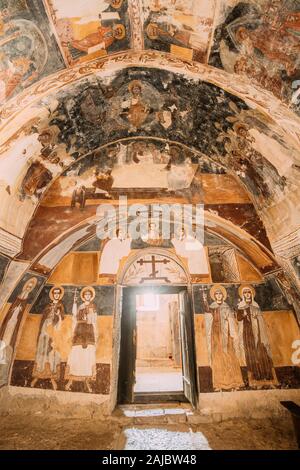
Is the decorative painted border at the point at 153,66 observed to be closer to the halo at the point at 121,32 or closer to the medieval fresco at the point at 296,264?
the halo at the point at 121,32

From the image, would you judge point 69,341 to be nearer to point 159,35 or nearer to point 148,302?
point 159,35

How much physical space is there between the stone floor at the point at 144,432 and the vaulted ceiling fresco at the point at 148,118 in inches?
113

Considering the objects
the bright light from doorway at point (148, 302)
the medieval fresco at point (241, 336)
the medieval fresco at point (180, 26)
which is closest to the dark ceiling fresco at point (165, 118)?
the medieval fresco at point (180, 26)

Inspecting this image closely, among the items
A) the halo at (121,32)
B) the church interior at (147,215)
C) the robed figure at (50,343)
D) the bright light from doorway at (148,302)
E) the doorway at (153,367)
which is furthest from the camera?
the bright light from doorway at (148,302)

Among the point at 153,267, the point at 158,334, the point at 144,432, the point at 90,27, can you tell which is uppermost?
the point at 90,27

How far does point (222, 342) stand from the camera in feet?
19.3

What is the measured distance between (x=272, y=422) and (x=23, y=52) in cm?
759

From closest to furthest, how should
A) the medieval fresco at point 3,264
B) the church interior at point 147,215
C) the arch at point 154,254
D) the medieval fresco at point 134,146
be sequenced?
the church interior at point 147,215 → the medieval fresco at point 134,146 → the medieval fresco at point 3,264 → the arch at point 154,254

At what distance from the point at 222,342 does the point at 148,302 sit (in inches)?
383

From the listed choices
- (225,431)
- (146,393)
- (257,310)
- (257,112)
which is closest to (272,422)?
(225,431)

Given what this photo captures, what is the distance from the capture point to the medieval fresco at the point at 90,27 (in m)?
2.97

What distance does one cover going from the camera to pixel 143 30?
3.38 meters

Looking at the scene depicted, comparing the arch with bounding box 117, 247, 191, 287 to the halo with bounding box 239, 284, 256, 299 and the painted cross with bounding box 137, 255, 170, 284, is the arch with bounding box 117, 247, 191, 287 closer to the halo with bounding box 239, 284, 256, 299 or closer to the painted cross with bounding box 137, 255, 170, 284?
the painted cross with bounding box 137, 255, 170, 284

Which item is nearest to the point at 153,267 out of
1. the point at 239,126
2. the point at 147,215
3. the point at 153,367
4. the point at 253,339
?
the point at 147,215
